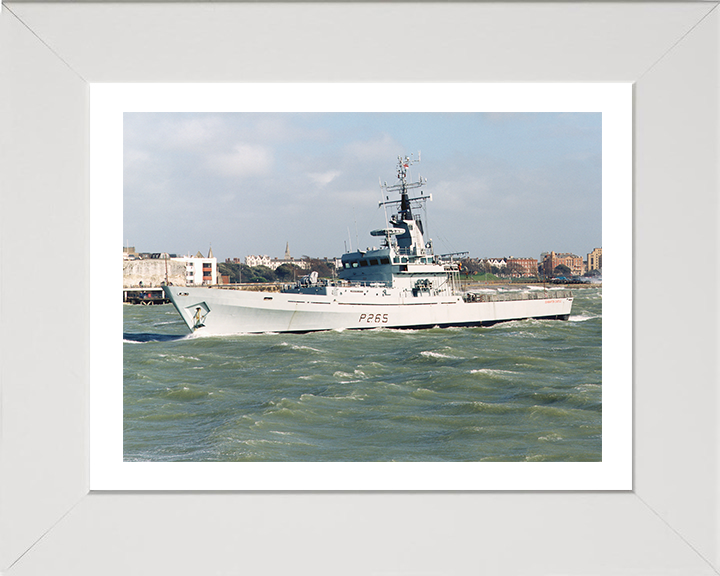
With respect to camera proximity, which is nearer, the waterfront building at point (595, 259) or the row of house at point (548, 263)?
the row of house at point (548, 263)

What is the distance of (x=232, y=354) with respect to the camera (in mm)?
14320

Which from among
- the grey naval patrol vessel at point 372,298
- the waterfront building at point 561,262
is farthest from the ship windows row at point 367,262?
the waterfront building at point 561,262

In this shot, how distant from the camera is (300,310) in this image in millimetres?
11703

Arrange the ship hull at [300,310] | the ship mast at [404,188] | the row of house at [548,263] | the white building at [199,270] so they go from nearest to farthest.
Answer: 1. the ship hull at [300,310]
2. the ship mast at [404,188]
3. the row of house at [548,263]
4. the white building at [199,270]

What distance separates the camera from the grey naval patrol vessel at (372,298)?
11.8 meters

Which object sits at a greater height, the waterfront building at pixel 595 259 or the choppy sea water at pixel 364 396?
the waterfront building at pixel 595 259

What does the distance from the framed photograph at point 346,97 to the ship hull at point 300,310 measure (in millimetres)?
9814

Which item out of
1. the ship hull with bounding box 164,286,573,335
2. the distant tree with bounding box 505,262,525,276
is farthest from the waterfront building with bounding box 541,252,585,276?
the ship hull with bounding box 164,286,573,335

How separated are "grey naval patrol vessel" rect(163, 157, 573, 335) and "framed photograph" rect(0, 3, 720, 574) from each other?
32.3ft

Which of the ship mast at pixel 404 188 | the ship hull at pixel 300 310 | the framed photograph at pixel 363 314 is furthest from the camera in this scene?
the ship mast at pixel 404 188

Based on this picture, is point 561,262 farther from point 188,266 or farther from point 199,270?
point 188,266

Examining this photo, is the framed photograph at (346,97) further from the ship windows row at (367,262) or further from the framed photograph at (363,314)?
the ship windows row at (367,262)

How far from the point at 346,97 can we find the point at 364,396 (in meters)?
12.2

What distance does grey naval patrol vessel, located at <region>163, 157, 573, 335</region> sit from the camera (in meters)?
11.8
